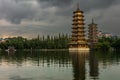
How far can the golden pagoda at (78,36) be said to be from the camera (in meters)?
141

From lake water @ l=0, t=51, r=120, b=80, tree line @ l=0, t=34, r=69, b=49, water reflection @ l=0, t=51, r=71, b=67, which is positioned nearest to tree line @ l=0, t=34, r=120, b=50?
tree line @ l=0, t=34, r=69, b=49

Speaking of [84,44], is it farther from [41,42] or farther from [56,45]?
[41,42]

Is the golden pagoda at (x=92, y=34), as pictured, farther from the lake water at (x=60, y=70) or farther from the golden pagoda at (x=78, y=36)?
the lake water at (x=60, y=70)

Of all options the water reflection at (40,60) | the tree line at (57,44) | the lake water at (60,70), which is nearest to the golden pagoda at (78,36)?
the tree line at (57,44)

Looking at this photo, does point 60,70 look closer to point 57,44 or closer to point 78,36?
point 78,36

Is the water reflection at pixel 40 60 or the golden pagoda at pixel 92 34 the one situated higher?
the golden pagoda at pixel 92 34

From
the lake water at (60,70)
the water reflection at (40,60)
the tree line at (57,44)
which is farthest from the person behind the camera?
the tree line at (57,44)

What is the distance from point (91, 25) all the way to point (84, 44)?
4592cm

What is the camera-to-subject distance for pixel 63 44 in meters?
170

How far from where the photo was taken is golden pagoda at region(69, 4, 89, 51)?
141 metres

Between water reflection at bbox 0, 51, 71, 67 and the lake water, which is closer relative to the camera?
the lake water

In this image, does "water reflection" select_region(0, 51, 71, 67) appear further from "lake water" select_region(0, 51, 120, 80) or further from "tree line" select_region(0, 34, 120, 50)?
"tree line" select_region(0, 34, 120, 50)

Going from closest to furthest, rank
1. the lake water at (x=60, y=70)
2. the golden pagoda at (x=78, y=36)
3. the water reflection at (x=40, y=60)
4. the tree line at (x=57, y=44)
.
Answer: the lake water at (x=60, y=70) < the water reflection at (x=40, y=60) < the golden pagoda at (x=78, y=36) < the tree line at (x=57, y=44)

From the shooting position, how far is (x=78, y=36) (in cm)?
14212
